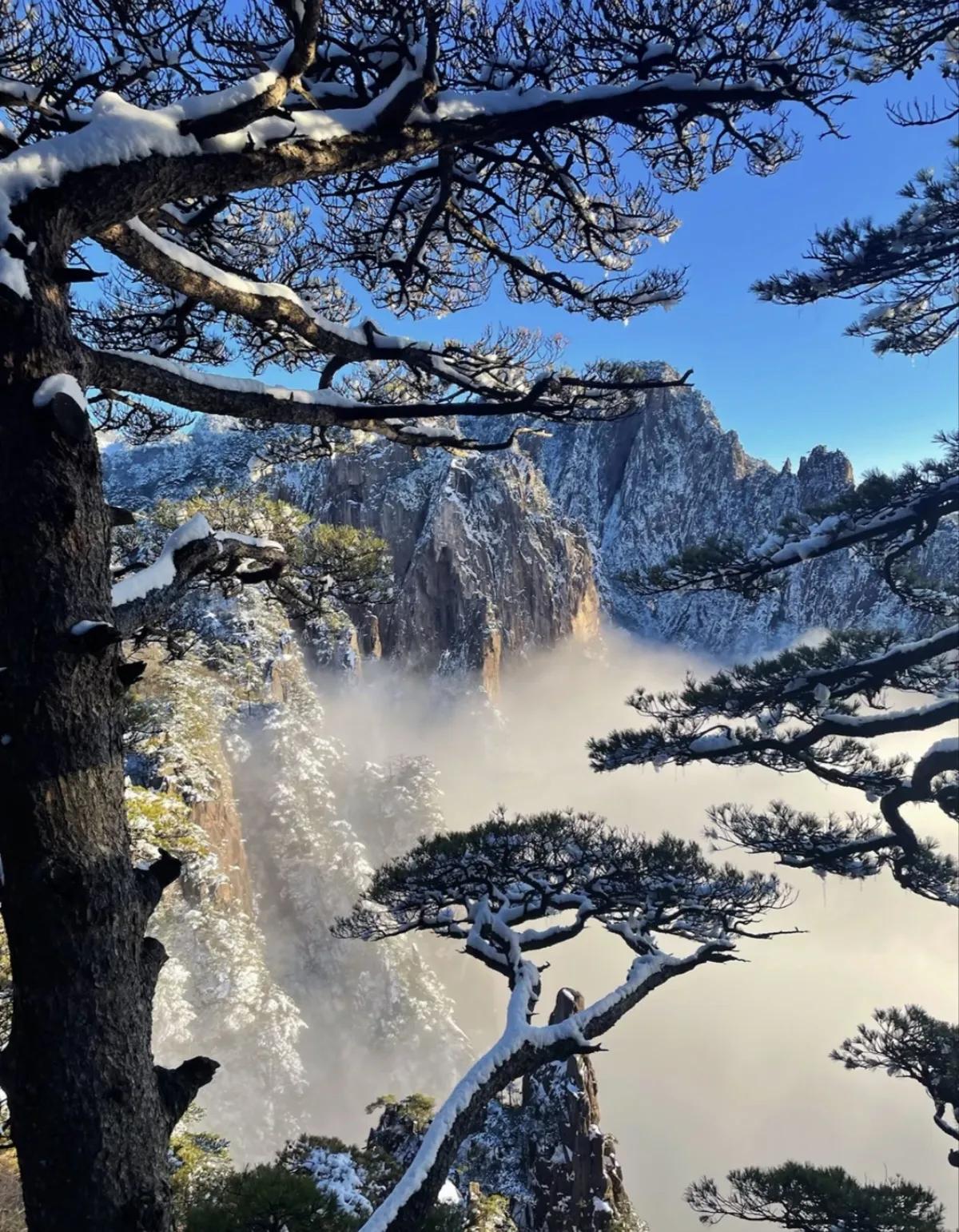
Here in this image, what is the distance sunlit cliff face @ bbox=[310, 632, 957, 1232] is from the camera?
2816 centimetres

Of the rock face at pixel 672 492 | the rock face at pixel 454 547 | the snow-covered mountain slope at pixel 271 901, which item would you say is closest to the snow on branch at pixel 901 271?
the snow-covered mountain slope at pixel 271 901

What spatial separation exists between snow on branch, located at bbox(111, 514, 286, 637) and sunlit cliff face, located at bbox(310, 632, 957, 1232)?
76.6 ft

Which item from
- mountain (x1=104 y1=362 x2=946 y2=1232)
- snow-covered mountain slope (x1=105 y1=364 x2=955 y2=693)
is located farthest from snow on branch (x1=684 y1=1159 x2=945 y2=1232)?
snow-covered mountain slope (x1=105 y1=364 x2=955 y2=693)

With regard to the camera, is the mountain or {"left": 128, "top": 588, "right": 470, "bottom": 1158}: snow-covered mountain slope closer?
the mountain

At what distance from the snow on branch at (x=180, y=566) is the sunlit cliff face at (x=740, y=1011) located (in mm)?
23336

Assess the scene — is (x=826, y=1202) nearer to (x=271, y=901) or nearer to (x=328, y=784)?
(x=271, y=901)

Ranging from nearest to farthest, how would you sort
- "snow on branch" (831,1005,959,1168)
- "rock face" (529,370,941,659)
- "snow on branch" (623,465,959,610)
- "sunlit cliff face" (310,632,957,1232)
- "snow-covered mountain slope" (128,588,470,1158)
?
"snow on branch" (623,465,959,610) < "snow on branch" (831,1005,959,1168) < "snow-covered mountain slope" (128,588,470,1158) < "sunlit cliff face" (310,632,957,1232) < "rock face" (529,370,941,659)

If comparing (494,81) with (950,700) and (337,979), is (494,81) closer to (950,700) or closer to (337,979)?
(950,700)

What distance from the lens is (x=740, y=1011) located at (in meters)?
34.3

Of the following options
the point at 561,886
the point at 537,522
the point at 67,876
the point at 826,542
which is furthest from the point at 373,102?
the point at 537,522

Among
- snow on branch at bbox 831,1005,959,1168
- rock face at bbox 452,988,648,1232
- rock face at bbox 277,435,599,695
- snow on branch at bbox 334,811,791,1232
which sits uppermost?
rock face at bbox 277,435,599,695

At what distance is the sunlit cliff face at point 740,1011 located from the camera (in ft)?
92.4

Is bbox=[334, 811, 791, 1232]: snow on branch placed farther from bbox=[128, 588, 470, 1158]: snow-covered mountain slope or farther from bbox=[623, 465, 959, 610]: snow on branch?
bbox=[128, 588, 470, 1158]: snow-covered mountain slope

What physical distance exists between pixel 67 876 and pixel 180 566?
3.49ft
